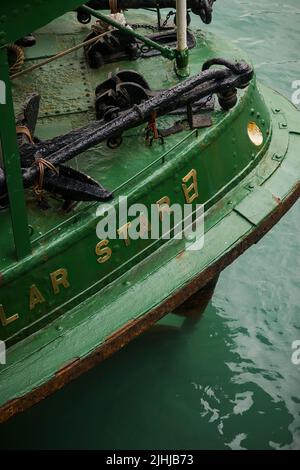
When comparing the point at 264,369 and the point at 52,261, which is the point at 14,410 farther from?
the point at 264,369

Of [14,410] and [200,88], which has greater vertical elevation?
[200,88]

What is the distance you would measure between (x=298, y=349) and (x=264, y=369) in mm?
407

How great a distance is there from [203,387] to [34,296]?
2.45 meters

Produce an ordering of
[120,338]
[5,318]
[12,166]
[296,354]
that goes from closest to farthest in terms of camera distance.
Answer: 1. [12,166]
2. [5,318]
3. [120,338]
4. [296,354]

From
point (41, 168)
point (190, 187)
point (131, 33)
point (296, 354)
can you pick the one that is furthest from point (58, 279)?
point (296, 354)

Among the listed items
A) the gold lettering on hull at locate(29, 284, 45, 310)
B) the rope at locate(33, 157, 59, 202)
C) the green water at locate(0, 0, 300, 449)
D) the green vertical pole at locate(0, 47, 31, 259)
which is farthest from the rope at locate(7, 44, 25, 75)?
the green water at locate(0, 0, 300, 449)

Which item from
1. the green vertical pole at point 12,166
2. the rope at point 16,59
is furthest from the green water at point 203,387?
the rope at point 16,59

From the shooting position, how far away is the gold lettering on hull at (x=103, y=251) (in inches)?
176

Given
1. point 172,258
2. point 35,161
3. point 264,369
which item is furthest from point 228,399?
point 35,161

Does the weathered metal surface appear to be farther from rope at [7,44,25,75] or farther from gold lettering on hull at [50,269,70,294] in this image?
rope at [7,44,25,75]

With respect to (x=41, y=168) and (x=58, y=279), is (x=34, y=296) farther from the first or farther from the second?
(x=41, y=168)

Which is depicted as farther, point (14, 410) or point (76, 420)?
point (76, 420)

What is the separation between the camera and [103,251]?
450 cm

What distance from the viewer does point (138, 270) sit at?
15.3 ft
